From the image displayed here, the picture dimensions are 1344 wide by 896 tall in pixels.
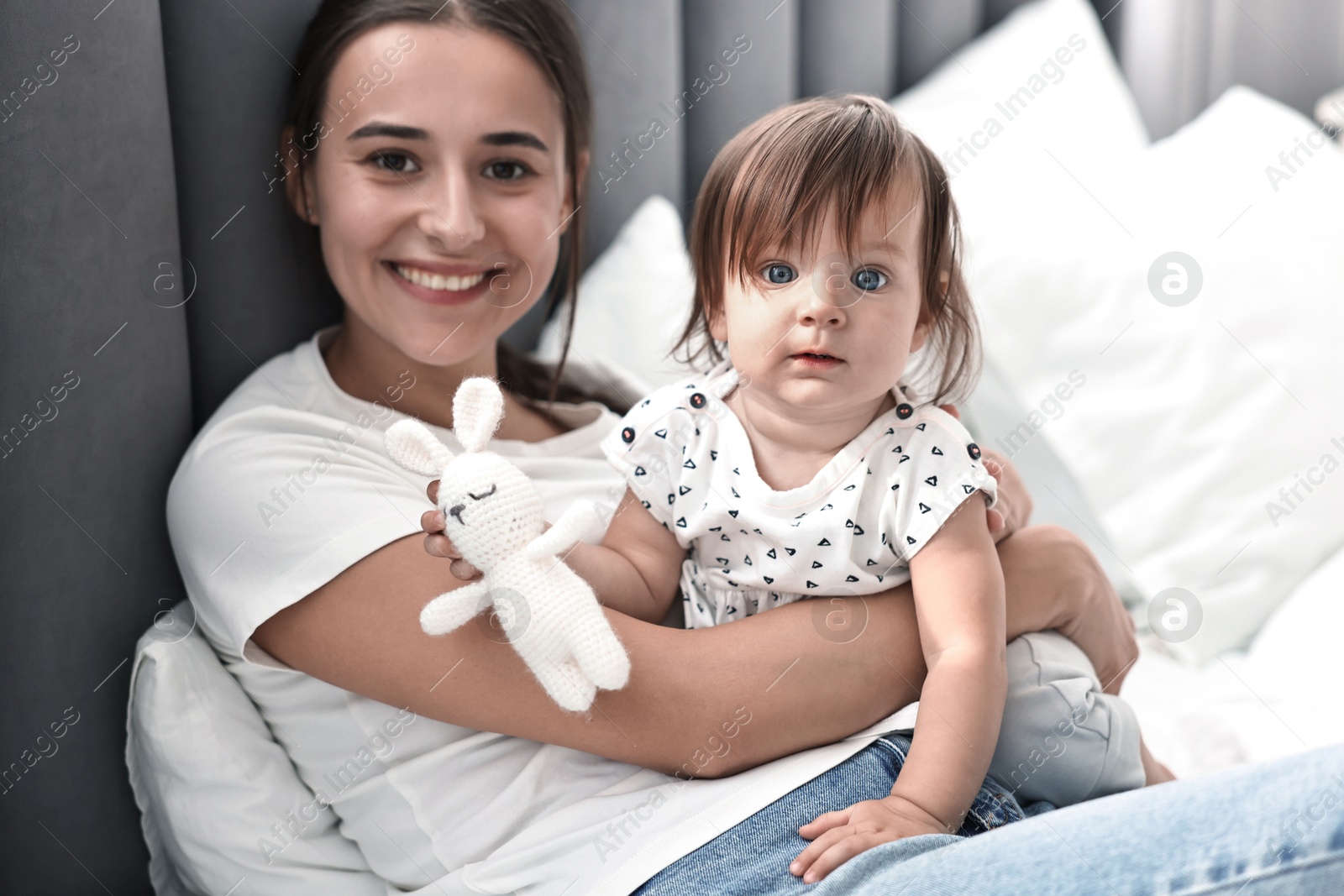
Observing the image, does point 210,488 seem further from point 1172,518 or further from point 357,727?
point 1172,518

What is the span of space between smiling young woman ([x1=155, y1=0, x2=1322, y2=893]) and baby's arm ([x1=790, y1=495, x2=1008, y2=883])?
0.05 m

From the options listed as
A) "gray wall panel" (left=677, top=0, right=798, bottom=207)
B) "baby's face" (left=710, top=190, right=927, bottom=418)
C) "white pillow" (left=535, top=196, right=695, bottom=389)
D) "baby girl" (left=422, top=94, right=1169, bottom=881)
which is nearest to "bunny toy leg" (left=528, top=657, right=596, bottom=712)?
"baby girl" (left=422, top=94, right=1169, bottom=881)

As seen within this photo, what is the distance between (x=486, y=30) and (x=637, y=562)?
521mm

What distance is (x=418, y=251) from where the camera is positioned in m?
1.00

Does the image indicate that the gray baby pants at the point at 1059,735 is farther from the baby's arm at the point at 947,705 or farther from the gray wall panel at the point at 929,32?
the gray wall panel at the point at 929,32

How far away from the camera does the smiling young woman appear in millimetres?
818

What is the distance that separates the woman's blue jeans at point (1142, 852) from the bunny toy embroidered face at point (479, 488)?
27 centimetres

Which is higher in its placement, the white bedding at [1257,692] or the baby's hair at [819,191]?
the baby's hair at [819,191]

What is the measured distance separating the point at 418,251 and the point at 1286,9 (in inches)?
63.4

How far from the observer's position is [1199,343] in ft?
4.51

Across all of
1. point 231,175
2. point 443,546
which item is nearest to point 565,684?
point 443,546

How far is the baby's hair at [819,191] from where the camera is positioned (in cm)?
80

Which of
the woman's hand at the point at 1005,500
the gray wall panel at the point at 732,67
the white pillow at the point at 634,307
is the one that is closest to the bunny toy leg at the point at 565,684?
the woman's hand at the point at 1005,500

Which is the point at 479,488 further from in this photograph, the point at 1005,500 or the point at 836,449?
the point at 1005,500
